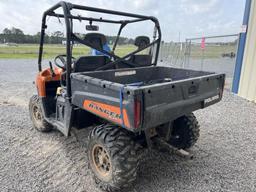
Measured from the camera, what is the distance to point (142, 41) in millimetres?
3307

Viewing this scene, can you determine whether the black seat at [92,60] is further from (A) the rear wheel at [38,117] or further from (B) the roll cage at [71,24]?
(A) the rear wheel at [38,117]

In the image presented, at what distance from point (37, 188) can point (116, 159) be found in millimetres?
1017

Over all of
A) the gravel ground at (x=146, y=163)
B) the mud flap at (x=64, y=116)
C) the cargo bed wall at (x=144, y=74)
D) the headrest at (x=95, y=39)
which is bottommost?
the gravel ground at (x=146, y=163)

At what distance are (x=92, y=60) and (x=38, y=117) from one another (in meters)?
1.78

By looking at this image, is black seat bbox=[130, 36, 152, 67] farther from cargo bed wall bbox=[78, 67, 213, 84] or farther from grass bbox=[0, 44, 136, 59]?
grass bbox=[0, 44, 136, 59]

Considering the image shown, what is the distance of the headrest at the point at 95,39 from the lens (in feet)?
9.17

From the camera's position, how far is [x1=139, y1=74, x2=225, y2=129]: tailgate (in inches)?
73.6

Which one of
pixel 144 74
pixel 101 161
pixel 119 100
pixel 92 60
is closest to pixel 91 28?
pixel 92 60

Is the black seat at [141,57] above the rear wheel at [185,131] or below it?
above

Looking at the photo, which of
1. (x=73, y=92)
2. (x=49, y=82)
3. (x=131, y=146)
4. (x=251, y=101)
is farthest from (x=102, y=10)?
(x=251, y=101)

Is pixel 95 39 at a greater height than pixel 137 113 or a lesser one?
greater

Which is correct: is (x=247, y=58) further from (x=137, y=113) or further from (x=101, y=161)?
(x=137, y=113)

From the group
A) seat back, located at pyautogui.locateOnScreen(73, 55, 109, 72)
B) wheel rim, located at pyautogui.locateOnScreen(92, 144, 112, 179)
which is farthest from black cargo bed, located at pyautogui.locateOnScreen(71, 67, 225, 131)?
wheel rim, located at pyautogui.locateOnScreen(92, 144, 112, 179)

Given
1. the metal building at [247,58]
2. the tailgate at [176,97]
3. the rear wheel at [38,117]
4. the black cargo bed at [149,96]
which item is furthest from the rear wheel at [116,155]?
the metal building at [247,58]
